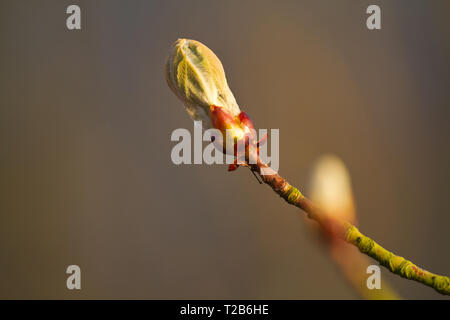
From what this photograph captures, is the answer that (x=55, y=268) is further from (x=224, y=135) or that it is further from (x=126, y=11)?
(x=224, y=135)

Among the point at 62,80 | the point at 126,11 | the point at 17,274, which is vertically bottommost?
the point at 17,274

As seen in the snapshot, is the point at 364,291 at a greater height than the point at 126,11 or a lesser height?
lesser

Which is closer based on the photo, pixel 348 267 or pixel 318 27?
pixel 348 267

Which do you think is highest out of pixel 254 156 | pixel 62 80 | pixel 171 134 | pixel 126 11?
pixel 126 11

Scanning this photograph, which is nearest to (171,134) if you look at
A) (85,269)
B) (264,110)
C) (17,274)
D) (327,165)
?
(264,110)

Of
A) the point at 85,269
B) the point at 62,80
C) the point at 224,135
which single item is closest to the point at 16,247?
the point at 85,269

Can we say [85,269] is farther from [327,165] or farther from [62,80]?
[327,165]

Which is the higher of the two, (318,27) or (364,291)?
(318,27)
